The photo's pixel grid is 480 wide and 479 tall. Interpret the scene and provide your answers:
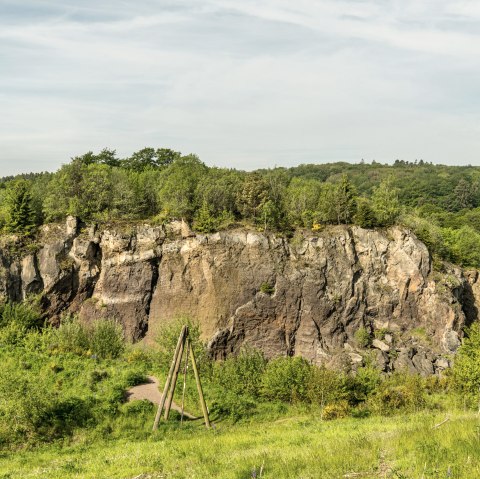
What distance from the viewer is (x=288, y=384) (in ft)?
91.8

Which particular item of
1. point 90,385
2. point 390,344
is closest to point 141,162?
point 390,344

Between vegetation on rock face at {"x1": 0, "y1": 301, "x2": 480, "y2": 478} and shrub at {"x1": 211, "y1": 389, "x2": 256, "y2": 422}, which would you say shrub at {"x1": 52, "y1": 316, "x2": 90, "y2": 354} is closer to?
vegetation on rock face at {"x1": 0, "y1": 301, "x2": 480, "y2": 478}

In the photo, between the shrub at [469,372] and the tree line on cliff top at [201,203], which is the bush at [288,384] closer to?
the shrub at [469,372]

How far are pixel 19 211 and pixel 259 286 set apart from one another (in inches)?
961

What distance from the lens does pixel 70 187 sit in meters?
51.4

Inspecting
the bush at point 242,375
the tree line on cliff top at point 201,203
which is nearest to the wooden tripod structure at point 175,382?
the bush at point 242,375

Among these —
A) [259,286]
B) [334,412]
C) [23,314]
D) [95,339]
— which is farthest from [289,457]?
[23,314]

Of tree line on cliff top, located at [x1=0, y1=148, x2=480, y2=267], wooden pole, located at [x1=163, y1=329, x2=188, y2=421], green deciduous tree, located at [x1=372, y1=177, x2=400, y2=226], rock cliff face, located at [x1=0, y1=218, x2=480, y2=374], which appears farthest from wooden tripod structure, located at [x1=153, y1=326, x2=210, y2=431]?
green deciduous tree, located at [x1=372, y1=177, x2=400, y2=226]

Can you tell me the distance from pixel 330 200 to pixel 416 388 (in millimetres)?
28114

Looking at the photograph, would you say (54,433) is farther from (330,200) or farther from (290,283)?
(330,200)

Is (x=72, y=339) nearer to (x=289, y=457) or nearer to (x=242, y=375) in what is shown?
(x=242, y=375)

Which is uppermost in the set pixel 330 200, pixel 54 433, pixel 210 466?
pixel 330 200

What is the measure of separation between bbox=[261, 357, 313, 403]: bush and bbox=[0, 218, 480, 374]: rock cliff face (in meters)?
16.0

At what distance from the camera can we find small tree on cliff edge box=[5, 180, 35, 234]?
48094mm
